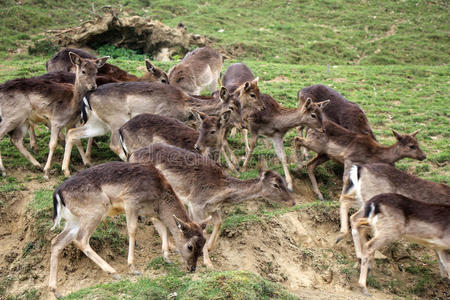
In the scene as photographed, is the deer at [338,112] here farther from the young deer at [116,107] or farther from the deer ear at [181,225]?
the deer ear at [181,225]

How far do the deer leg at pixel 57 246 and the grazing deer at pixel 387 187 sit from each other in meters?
4.79

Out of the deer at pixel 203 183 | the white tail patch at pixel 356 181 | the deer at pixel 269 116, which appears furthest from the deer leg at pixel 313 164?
the deer at pixel 203 183

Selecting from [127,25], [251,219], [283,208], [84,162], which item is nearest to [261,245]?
[251,219]

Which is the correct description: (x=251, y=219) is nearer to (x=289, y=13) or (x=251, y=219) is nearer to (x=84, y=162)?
(x=84, y=162)

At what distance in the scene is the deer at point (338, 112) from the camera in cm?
1140

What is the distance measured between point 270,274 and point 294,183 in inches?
140

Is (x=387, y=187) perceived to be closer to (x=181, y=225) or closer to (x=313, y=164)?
(x=313, y=164)

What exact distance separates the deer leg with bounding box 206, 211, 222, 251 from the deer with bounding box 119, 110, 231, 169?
1.63 metres

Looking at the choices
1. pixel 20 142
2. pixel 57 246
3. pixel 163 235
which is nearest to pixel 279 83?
→ pixel 20 142

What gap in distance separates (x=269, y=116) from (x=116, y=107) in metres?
3.44

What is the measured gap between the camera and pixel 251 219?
8.36 meters

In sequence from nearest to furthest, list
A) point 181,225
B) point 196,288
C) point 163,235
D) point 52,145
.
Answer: point 196,288 < point 181,225 < point 163,235 < point 52,145

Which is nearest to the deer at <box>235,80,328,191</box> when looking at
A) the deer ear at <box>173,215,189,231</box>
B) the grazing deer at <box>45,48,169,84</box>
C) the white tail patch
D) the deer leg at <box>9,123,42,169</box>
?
the white tail patch

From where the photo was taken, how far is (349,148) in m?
10.4
